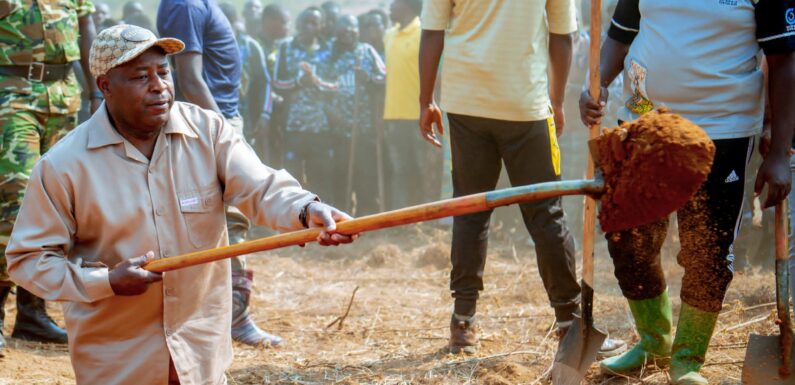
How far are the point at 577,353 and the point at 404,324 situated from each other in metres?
2.14

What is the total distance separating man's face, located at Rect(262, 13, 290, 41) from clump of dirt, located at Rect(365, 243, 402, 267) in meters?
4.15

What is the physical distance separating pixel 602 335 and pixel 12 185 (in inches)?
127

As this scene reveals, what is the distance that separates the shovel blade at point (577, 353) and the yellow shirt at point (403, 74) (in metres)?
6.16

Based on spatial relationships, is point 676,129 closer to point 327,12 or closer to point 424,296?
point 424,296

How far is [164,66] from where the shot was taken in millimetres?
3174

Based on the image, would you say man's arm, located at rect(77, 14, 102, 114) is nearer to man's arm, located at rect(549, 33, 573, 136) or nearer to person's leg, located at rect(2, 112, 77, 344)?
person's leg, located at rect(2, 112, 77, 344)

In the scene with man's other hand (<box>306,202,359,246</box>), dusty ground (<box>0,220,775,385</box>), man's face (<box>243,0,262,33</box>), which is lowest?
dusty ground (<box>0,220,775,385</box>)

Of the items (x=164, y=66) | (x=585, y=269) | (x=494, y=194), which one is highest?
(x=164, y=66)

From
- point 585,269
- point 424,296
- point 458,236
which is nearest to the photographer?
point 585,269

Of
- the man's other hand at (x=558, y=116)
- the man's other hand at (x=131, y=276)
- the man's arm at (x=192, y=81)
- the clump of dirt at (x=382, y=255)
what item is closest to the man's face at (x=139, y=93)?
the man's other hand at (x=131, y=276)

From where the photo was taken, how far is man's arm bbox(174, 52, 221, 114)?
490 cm

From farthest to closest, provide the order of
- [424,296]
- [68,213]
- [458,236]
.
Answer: [424,296], [458,236], [68,213]

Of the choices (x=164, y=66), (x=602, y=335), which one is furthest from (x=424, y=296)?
(x=164, y=66)

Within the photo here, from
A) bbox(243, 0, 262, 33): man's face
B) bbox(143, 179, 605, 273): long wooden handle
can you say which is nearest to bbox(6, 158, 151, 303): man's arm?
bbox(143, 179, 605, 273): long wooden handle
